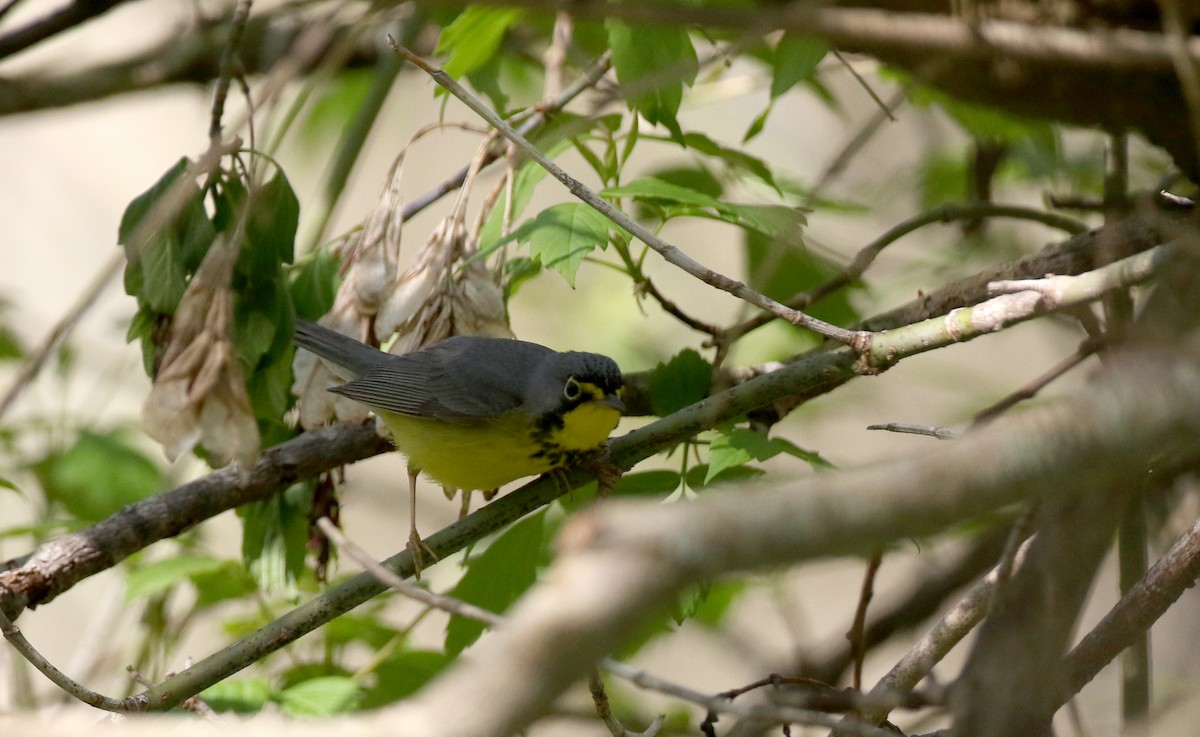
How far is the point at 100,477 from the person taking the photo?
439 cm

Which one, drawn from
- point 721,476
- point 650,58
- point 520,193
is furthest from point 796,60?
point 721,476

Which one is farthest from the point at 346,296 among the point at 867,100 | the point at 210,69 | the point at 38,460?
the point at 867,100

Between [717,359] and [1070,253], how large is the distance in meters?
0.98

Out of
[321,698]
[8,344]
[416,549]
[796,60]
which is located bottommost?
[321,698]

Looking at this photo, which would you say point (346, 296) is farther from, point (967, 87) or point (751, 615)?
point (751, 615)

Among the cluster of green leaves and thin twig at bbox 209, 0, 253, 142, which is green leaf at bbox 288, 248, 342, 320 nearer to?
the cluster of green leaves

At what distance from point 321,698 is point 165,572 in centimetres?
68

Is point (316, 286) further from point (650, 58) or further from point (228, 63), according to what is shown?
point (650, 58)

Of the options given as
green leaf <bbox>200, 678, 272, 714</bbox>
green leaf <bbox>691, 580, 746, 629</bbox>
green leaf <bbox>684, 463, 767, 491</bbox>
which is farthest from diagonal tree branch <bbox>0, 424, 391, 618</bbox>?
green leaf <bbox>691, 580, 746, 629</bbox>

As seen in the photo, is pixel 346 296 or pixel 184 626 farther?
pixel 184 626

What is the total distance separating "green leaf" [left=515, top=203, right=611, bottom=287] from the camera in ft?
8.85

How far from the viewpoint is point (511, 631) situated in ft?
3.28

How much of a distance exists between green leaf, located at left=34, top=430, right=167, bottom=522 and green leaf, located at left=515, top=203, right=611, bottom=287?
2310 millimetres

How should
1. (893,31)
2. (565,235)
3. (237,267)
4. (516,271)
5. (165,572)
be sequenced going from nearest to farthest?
(893,31)
(565,235)
(237,267)
(516,271)
(165,572)
